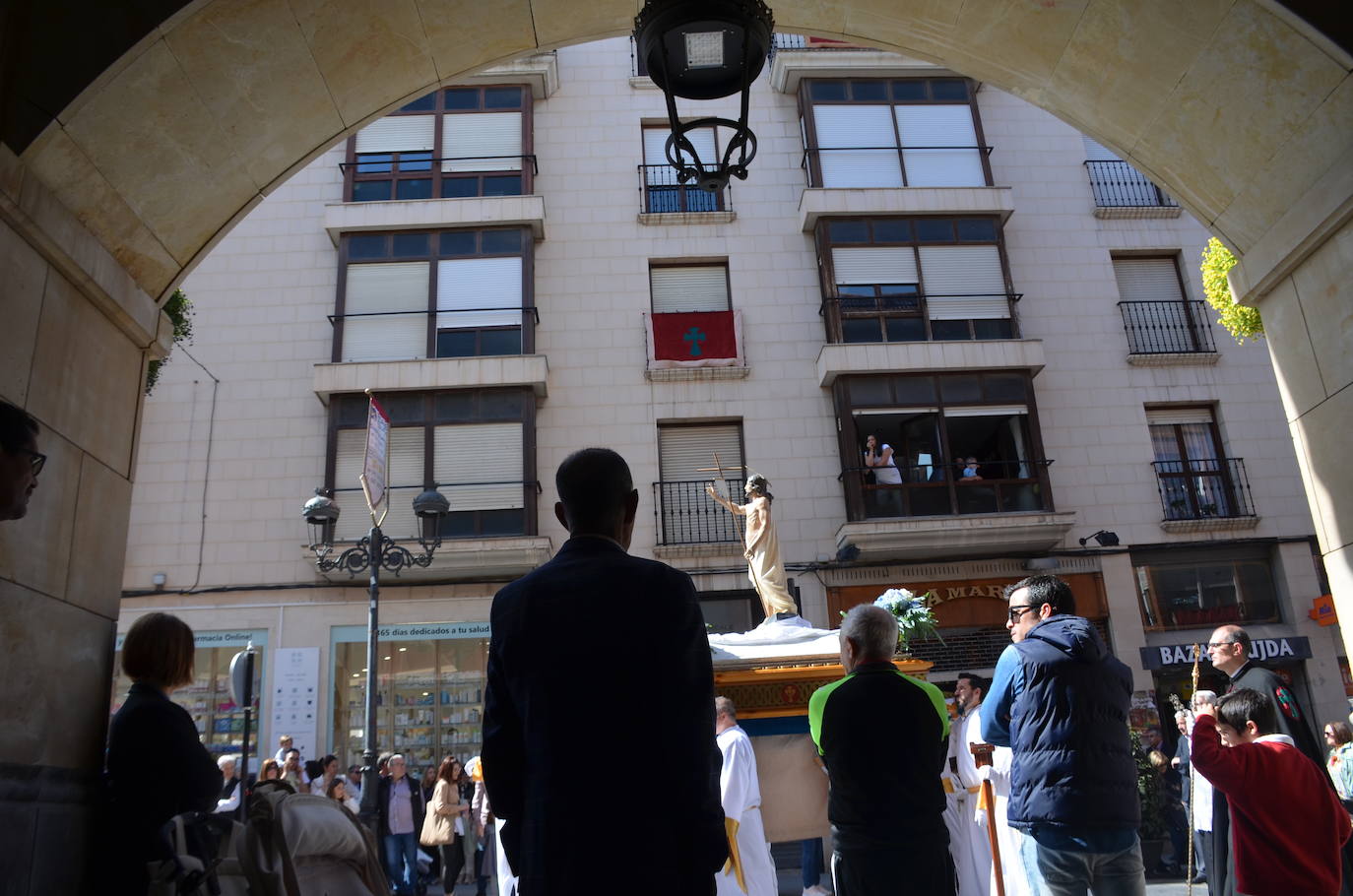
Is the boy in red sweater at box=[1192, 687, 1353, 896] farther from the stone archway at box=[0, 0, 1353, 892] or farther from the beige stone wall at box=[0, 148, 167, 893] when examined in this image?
the beige stone wall at box=[0, 148, 167, 893]

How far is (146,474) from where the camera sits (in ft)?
58.0

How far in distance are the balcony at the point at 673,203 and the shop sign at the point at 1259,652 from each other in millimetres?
11147

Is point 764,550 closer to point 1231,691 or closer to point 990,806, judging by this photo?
point 990,806

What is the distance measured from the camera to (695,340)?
61.5 ft

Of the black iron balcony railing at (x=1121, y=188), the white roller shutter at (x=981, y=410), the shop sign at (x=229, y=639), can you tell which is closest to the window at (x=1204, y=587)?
the white roller shutter at (x=981, y=410)

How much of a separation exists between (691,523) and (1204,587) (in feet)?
30.7

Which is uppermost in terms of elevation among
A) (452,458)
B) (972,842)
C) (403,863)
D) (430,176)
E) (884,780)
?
(430,176)

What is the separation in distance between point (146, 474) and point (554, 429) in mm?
7324

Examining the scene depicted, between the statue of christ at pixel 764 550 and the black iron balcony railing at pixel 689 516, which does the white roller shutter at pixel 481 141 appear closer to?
the black iron balcony railing at pixel 689 516

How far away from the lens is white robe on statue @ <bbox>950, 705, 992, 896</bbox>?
726cm

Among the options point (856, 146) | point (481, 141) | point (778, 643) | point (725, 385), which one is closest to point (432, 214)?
point (481, 141)

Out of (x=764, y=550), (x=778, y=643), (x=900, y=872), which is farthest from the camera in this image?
(x=764, y=550)

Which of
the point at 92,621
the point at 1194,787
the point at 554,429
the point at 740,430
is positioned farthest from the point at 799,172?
the point at 92,621

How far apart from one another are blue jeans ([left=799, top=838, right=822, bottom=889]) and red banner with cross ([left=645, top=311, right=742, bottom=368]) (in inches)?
448
